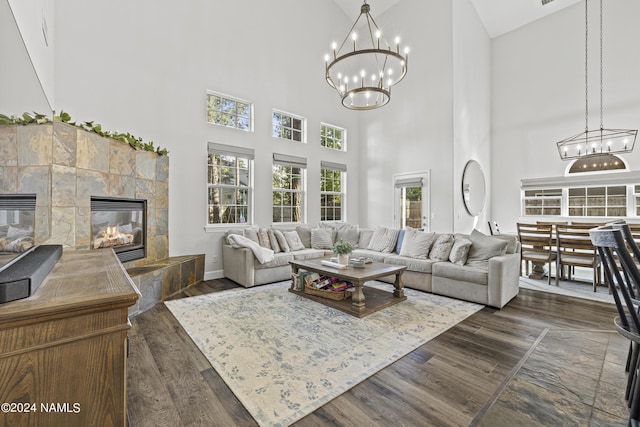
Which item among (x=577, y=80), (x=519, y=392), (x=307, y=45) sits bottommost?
(x=519, y=392)

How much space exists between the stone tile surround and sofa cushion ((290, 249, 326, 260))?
208 centimetres

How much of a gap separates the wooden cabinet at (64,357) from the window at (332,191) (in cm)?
622

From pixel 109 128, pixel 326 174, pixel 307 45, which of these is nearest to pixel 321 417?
pixel 109 128

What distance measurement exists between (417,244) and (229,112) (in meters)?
4.12

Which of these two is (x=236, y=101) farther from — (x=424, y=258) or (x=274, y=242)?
(x=424, y=258)

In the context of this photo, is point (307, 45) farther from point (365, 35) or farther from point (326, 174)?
point (326, 174)

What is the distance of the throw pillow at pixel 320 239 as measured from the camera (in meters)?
5.73

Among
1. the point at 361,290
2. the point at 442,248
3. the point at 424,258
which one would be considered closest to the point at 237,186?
the point at 361,290

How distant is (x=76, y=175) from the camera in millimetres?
3131

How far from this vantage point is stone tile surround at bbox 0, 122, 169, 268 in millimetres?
1627

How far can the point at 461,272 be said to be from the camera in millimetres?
3768

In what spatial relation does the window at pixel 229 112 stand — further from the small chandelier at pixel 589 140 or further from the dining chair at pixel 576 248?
the small chandelier at pixel 589 140

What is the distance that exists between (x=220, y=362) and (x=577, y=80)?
8.73 meters

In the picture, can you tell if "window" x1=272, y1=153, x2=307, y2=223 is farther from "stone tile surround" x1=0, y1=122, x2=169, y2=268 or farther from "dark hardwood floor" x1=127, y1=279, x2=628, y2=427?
"dark hardwood floor" x1=127, y1=279, x2=628, y2=427
